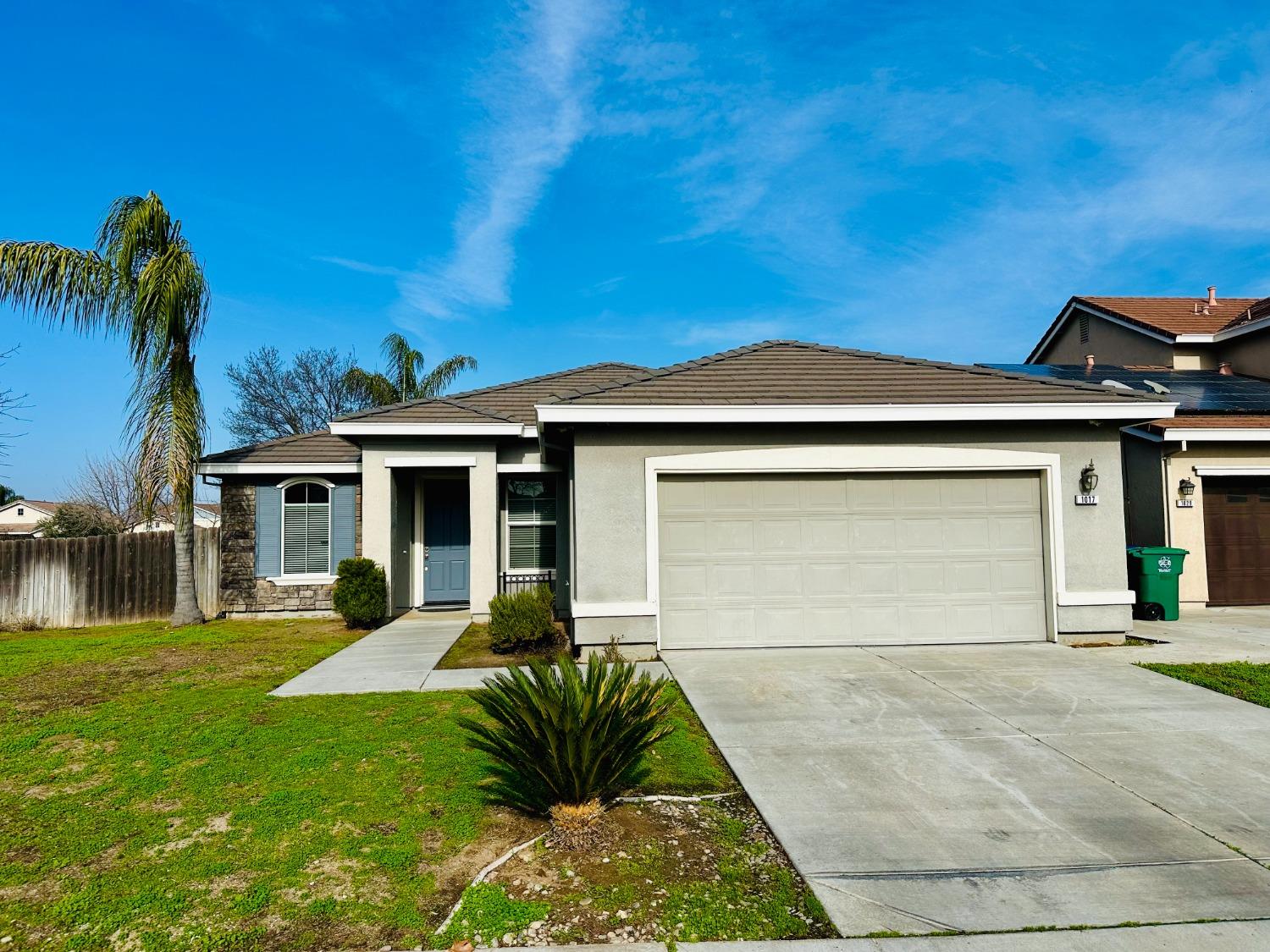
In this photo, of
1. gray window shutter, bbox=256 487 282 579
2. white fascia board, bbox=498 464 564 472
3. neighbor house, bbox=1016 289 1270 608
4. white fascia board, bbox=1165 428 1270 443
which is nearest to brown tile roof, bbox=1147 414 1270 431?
neighbor house, bbox=1016 289 1270 608

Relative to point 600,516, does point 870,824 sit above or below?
below

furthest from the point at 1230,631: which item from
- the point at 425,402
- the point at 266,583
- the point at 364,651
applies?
the point at 266,583

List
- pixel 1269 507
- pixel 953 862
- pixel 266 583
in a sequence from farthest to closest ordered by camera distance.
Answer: pixel 266 583, pixel 1269 507, pixel 953 862

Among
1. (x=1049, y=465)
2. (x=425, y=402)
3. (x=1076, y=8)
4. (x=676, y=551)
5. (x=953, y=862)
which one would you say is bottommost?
(x=953, y=862)

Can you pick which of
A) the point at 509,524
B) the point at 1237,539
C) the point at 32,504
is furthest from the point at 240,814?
the point at 32,504

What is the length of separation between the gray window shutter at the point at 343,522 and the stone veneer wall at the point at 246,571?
0.23ft

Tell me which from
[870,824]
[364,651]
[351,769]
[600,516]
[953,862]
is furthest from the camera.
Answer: [364,651]

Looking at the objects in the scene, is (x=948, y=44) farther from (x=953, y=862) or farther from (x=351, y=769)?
(x=351, y=769)

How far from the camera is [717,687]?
21.9ft

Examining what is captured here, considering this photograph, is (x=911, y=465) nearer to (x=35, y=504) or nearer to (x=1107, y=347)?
(x=1107, y=347)

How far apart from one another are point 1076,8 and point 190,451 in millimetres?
14765

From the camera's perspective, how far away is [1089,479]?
8555 millimetres

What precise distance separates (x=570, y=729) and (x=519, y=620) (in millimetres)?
5153

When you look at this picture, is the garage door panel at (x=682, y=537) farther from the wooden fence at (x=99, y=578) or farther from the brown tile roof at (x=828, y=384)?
the wooden fence at (x=99, y=578)
